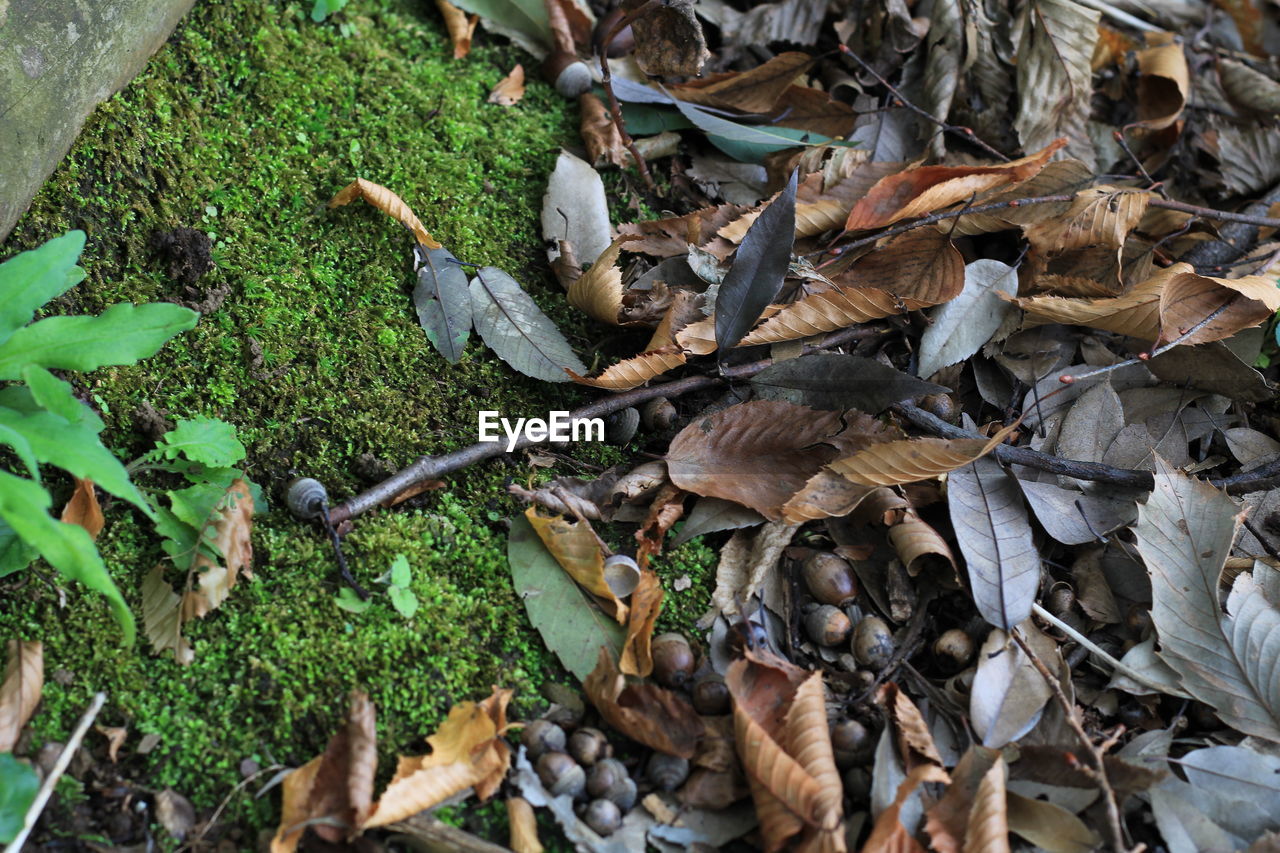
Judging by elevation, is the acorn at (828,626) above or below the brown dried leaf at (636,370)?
below

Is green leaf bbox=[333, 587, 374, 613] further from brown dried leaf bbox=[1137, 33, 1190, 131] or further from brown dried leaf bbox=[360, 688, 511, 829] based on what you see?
brown dried leaf bbox=[1137, 33, 1190, 131]

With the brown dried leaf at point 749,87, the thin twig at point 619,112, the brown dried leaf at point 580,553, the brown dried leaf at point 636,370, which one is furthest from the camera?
the brown dried leaf at point 749,87

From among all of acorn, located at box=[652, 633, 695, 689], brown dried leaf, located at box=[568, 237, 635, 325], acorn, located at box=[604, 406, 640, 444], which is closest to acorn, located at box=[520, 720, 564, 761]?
acorn, located at box=[652, 633, 695, 689]

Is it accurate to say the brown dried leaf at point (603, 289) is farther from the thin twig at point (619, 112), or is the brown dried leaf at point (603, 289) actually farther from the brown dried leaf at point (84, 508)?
the brown dried leaf at point (84, 508)

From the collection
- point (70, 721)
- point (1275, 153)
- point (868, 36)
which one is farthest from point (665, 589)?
point (1275, 153)

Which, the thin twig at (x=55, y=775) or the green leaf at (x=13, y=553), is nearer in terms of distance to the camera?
the thin twig at (x=55, y=775)

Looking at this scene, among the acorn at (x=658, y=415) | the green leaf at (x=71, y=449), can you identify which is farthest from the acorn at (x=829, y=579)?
the green leaf at (x=71, y=449)

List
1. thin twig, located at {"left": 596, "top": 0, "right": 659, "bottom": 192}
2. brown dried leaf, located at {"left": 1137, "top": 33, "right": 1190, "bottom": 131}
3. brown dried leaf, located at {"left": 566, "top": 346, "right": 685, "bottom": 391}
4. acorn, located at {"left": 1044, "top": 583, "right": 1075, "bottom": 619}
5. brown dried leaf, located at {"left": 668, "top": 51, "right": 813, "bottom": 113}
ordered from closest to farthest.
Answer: acorn, located at {"left": 1044, "top": 583, "right": 1075, "bottom": 619} → brown dried leaf, located at {"left": 566, "top": 346, "right": 685, "bottom": 391} → thin twig, located at {"left": 596, "top": 0, "right": 659, "bottom": 192} → brown dried leaf, located at {"left": 668, "top": 51, "right": 813, "bottom": 113} → brown dried leaf, located at {"left": 1137, "top": 33, "right": 1190, "bottom": 131}
